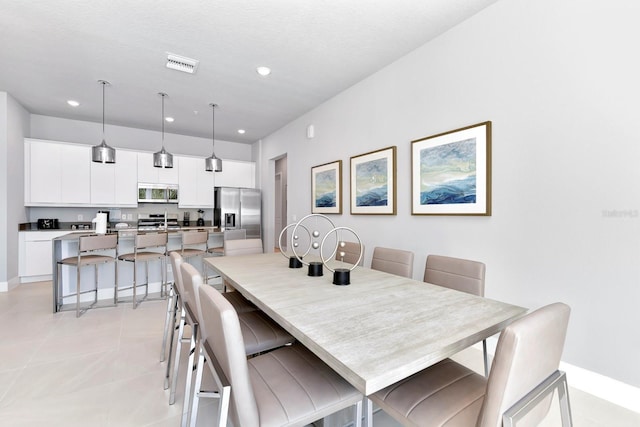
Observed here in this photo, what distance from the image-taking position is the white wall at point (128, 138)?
16.6 feet

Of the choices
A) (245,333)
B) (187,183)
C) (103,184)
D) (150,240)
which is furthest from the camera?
(187,183)

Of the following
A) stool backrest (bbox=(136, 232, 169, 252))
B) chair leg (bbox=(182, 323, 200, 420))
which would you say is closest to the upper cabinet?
stool backrest (bbox=(136, 232, 169, 252))

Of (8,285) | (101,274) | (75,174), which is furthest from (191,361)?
(75,174)

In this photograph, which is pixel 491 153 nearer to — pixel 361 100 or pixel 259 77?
pixel 361 100

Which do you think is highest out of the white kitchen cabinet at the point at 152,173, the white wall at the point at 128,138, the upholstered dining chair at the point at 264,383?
the white wall at the point at 128,138

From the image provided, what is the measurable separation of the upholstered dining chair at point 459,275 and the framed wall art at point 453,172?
2.23ft

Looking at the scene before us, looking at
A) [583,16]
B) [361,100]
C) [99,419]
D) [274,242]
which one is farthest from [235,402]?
[274,242]

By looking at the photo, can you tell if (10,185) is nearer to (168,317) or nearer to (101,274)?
(101,274)

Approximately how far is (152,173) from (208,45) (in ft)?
12.0

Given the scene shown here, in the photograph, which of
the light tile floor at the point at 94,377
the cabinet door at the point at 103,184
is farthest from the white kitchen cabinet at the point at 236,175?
the light tile floor at the point at 94,377

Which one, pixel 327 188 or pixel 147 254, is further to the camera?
pixel 327 188

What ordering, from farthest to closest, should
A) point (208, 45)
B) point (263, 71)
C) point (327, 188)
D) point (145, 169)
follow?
point (145, 169), point (327, 188), point (263, 71), point (208, 45)

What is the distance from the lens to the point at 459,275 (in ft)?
6.10

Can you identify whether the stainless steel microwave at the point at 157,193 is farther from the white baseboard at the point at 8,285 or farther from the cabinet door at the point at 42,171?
the white baseboard at the point at 8,285
